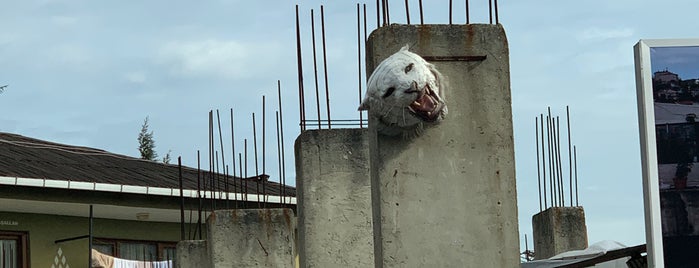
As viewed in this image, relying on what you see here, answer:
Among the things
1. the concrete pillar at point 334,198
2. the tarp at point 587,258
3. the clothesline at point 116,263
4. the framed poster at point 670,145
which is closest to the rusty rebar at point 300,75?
the concrete pillar at point 334,198

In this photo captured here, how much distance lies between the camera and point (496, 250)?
9.63 metres

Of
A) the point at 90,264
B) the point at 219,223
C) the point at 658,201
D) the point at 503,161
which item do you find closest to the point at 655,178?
the point at 658,201

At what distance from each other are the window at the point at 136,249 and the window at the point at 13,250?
1480 mm

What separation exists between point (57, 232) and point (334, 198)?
10508 millimetres

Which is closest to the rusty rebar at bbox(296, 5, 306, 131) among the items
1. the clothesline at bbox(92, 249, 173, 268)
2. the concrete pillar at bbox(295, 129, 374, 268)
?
the concrete pillar at bbox(295, 129, 374, 268)

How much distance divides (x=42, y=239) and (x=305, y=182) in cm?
1030

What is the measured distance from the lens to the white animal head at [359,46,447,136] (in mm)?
9320

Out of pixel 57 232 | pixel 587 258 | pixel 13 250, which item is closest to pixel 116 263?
pixel 57 232

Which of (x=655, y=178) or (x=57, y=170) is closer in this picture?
(x=655, y=178)

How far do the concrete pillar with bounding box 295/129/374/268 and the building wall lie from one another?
32.2 ft

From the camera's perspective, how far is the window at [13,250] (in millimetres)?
21469

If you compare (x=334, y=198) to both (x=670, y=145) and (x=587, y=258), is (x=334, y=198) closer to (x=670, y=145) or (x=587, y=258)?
(x=587, y=258)

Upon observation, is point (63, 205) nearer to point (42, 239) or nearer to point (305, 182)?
point (42, 239)

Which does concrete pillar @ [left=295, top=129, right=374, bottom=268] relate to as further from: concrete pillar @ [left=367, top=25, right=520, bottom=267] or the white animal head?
the white animal head
